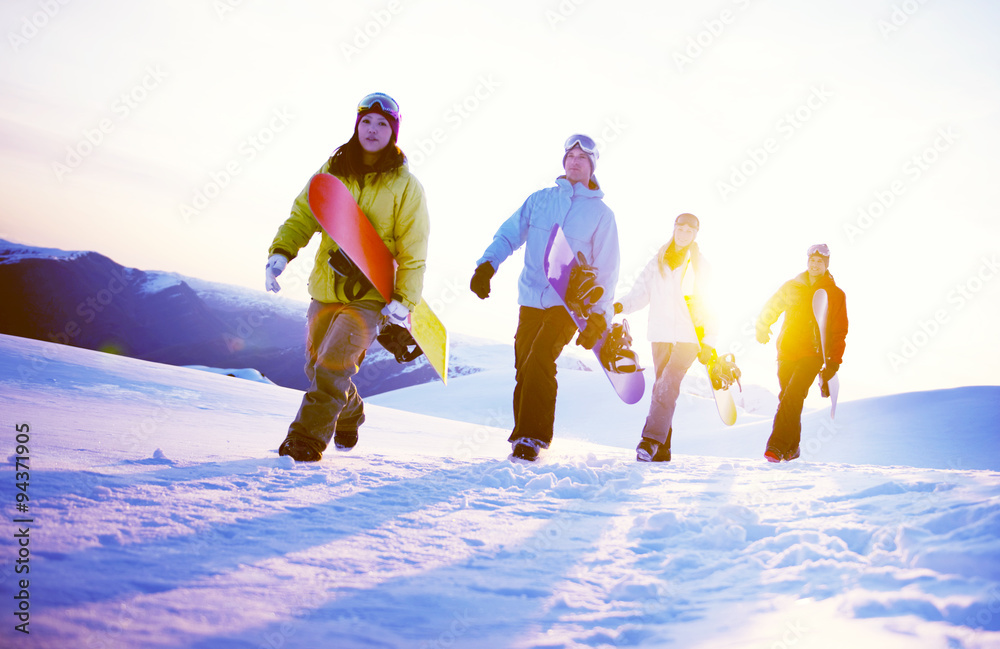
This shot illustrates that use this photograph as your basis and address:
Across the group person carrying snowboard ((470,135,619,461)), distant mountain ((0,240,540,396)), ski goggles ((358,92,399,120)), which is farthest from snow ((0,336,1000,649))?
distant mountain ((0,240,540,396))

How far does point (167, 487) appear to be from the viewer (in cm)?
209

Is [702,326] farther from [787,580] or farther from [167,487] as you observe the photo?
[167,487]

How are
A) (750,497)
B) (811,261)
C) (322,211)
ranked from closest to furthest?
(750,497) → (322,211) → (811,261)

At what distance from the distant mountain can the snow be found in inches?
2071

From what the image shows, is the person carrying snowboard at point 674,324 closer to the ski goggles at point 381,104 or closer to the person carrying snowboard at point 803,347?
the person carrying snowboard at point 803,347

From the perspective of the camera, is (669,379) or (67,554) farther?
(669,379)

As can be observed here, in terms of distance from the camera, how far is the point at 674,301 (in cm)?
527

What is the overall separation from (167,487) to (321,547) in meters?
0.80

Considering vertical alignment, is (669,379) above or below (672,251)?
below

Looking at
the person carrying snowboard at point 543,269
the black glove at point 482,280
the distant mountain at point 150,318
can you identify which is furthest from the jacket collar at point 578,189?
the distant mountain at point 150,318

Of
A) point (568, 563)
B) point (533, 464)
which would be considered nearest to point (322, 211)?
point (533, 464)

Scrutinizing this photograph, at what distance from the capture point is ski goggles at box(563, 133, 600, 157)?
14.9ft

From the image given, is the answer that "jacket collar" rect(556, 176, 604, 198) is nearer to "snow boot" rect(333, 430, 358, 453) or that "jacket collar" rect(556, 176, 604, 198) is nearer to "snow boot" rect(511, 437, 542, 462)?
"snow boot" rect(511, 437, 542, 462)

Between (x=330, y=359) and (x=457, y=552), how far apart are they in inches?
68.3
